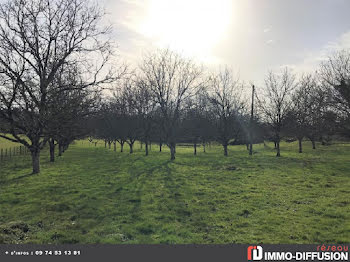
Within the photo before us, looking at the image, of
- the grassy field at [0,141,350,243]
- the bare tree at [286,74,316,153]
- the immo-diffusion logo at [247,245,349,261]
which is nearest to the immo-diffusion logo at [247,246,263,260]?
the immo-diffusion logo at [247,245,349,261]

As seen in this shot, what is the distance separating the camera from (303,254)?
5.53m

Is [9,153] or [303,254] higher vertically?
[9,153]

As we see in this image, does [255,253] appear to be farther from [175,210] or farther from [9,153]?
[9,153]

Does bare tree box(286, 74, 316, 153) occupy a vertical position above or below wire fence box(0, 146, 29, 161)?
above

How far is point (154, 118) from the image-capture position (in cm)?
3572

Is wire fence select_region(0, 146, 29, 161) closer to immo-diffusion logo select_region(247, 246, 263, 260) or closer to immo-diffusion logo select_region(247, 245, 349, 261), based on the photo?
immo-diffusion logo select_region(247, 246, 263, 260)

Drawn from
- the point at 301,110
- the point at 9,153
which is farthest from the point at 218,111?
the point at 9,153

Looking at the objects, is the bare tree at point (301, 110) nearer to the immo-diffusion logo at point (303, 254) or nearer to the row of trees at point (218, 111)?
the row of trees at point (218, 111)

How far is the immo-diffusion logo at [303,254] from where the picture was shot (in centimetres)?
538

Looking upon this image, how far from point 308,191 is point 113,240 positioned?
9926 mm

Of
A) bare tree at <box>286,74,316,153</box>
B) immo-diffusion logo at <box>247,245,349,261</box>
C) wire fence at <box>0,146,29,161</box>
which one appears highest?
bare tree at <box>286,74,316,153</box>

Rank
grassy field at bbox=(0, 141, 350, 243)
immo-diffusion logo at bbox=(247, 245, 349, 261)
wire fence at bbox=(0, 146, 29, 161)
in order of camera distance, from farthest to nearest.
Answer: wire fence at bbox=(0, 146, 29, 161) < grassy field at bbox=(0, 141, 350, 243) < immo-diffusion logo at bbox=(247, 245, 349, 261)

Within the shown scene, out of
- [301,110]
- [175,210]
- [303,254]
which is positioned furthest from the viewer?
[301,110]

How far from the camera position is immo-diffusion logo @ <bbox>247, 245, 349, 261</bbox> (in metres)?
5.38
